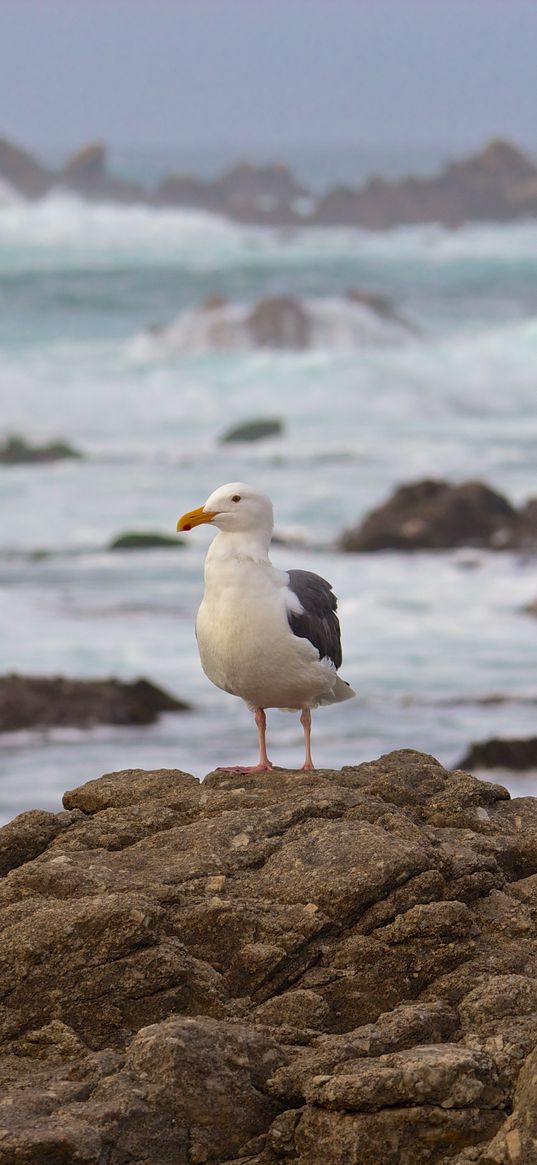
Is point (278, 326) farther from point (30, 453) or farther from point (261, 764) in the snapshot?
point (261, 764)

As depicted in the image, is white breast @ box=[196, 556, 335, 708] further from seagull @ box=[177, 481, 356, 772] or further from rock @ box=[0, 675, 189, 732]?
rock @ box=[0, 675, 189, 732]

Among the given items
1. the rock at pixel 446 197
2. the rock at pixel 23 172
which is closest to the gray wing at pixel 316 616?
the rock at pixel 23 172

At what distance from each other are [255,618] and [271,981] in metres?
2.05

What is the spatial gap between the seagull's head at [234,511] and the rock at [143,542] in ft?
69.4

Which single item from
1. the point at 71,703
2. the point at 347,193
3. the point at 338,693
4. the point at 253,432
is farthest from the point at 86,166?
the point at 338,693

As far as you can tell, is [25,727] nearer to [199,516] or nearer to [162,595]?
[162,595]

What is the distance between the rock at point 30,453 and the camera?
133 ft

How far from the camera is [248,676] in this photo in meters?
8.28

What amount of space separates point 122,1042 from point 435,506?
22634 mm

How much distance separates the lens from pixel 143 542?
29.8 meters

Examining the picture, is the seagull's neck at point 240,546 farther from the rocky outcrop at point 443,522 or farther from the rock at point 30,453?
the rock at point 30,453

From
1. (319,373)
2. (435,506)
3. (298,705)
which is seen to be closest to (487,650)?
(435,506)

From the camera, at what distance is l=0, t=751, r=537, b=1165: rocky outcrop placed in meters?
5.74

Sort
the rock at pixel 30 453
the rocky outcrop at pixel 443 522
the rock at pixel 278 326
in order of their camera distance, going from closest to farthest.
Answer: the rocky outcrop at pixel 443 522
the rock at pixel 30 453
the rock at pixel 278 326
